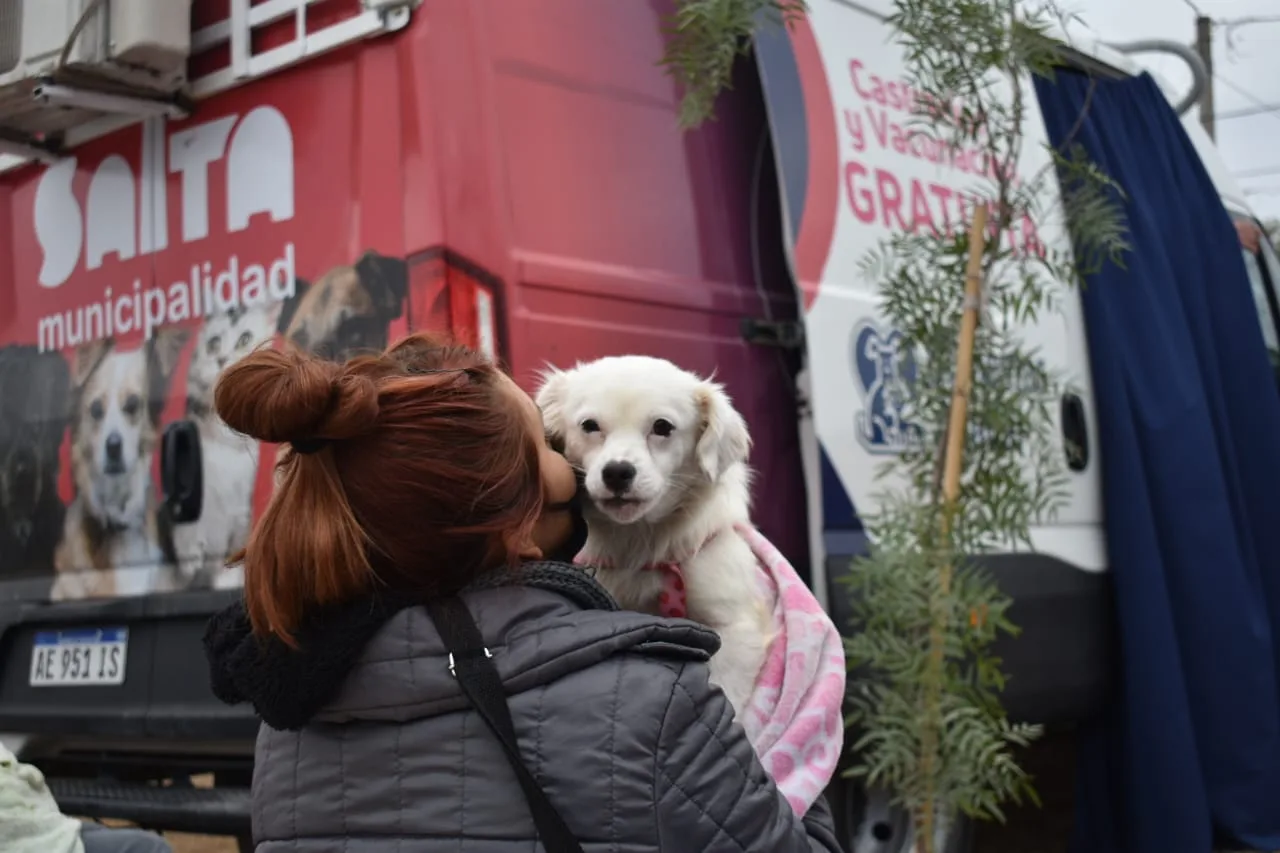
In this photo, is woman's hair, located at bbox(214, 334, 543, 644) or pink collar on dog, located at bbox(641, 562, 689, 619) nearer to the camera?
woman's hair, located at bbox(214, 334, 543, 644)

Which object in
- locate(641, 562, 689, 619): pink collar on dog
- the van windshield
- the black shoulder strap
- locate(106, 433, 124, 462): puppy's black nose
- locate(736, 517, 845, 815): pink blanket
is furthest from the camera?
the van windshield

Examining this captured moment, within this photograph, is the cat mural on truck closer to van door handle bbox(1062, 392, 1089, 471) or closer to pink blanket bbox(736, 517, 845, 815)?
pink blanket bbox(736, 517, 845, 815)

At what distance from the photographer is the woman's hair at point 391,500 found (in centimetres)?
145

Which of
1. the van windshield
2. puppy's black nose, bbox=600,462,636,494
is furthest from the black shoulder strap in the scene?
the van windshield

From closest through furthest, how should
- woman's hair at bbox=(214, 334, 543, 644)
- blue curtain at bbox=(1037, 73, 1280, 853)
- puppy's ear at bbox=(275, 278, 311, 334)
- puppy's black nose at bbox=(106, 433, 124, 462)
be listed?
woman's hair at bbox=(214, 334, 543, 644)
puppy's ear at bbox=(275, 278, 311, 334)
puppy's black nose at bbox=(106, 433, 124, 462)
blue curtain at bbox=(1037, 73, 1280, 853)

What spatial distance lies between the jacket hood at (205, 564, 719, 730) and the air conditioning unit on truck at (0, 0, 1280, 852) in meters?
1.58

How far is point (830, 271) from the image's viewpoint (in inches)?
145

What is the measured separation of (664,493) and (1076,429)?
2.33 m

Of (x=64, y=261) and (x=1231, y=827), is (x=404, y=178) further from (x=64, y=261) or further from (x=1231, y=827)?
(x=1231, y=827)

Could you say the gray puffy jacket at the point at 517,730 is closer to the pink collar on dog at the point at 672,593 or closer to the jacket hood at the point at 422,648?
the jacket hood at the point at 422,648

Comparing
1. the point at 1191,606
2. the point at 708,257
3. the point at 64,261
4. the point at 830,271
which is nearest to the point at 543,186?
the point at 708,257

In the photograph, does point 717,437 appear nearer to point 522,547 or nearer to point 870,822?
point 522,547

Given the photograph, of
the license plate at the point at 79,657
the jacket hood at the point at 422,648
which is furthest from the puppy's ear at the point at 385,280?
the jacket hood at the point at 422,648

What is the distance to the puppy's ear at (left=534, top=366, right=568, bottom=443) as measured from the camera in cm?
259
